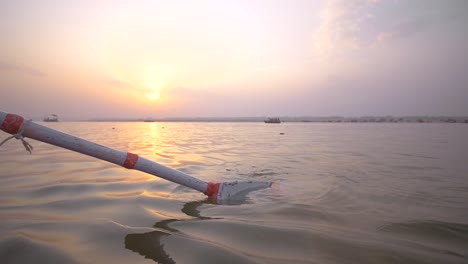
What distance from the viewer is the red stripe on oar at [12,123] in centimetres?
354

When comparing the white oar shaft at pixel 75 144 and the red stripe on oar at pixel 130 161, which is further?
the red stripe on oar at pixel 130 161

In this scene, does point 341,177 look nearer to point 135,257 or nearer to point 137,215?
point 137,215

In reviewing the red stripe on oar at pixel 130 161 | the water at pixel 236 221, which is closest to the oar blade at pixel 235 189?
the water at pixel 236 221

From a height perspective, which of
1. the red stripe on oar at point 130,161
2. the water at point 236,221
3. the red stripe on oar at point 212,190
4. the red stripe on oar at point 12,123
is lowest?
the water at point 236,221

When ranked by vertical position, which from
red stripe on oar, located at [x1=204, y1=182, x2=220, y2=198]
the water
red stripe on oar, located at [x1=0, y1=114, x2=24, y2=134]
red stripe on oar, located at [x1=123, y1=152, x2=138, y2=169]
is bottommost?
the water

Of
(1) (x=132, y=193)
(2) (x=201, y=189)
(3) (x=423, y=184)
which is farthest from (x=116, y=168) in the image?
(3) (x=423, y=184)

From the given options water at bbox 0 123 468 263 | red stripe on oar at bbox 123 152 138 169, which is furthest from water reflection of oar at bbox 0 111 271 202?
water at bbox 0 123 468 263

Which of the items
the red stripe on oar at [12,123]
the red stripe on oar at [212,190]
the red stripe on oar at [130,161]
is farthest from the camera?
the red stripe on oar at [212,190]

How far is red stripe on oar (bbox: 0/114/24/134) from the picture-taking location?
3.54 m

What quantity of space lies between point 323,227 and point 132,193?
13.2 ft

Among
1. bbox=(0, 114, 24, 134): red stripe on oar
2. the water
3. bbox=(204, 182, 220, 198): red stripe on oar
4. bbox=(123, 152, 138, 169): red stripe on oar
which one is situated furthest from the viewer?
bbox=(204, 182, 220, 198): red stripe on oar

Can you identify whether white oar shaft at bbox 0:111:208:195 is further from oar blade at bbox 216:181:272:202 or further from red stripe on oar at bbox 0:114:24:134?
oar blade at bbox 216:181:272:202

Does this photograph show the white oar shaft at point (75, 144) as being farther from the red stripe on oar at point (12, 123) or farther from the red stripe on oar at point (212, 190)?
the red stripe on oar at point (212, 190)

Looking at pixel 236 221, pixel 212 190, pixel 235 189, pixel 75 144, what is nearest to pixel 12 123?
pixel 75 144
